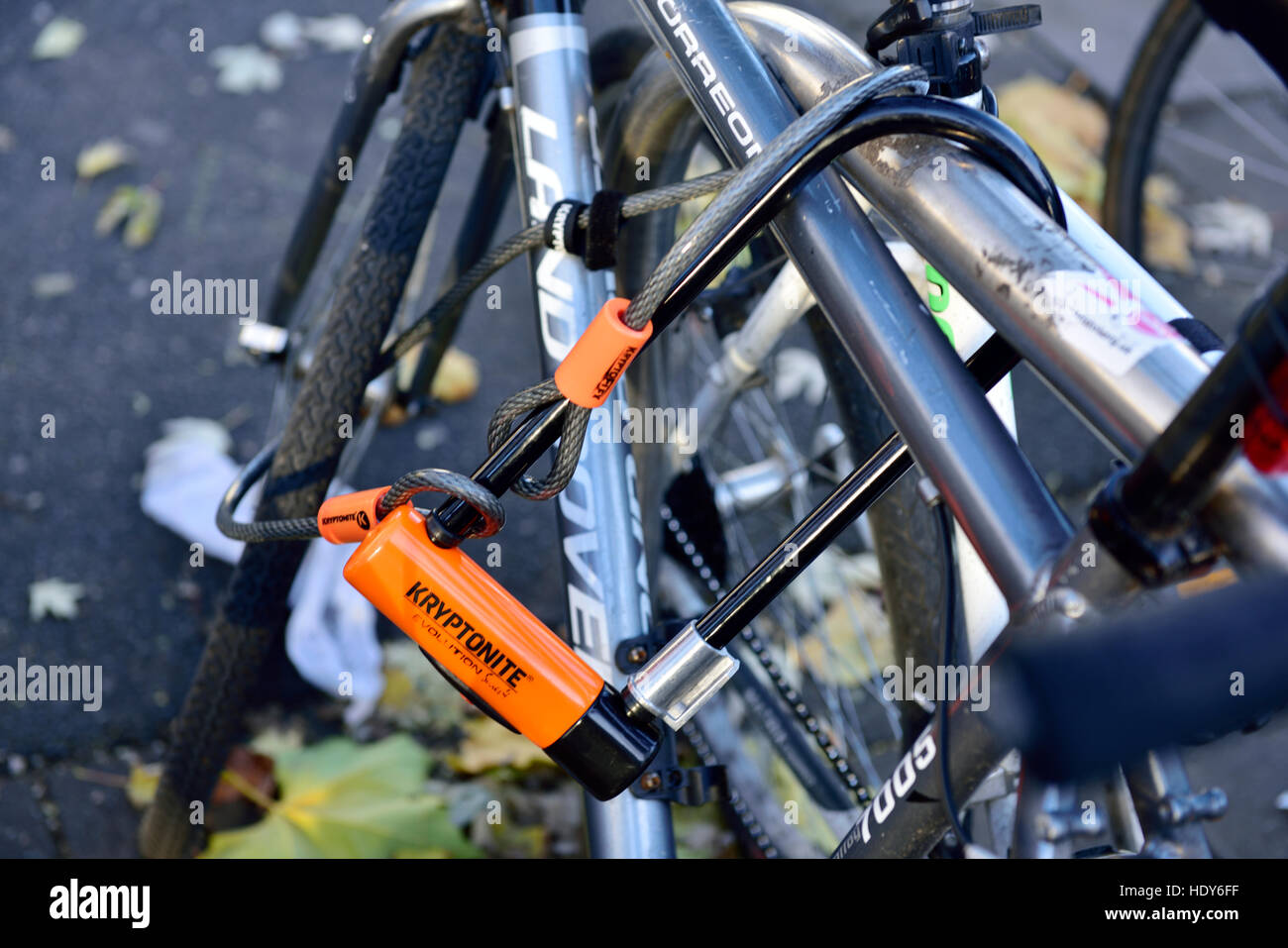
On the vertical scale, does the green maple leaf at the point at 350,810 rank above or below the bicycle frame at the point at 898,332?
→ below

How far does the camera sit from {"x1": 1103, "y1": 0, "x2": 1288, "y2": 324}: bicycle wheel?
2232 millimetres

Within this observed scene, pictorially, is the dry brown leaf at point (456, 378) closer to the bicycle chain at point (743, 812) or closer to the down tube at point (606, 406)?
the bicycle chain at point (743, 812)

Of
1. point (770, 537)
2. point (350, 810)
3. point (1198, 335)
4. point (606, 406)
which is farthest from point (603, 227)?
point (770, 537)

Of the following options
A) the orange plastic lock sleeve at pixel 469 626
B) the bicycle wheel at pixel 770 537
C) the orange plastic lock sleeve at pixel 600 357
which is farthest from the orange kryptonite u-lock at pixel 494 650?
the bicycle wheel at pixel 770 537

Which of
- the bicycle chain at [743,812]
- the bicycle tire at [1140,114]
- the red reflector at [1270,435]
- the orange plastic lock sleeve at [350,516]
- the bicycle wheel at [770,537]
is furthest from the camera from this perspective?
the bicycle tire at [1140,114]

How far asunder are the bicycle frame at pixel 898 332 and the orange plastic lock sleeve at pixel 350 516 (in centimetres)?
23

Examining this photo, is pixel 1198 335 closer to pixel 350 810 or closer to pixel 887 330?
pixel 887 330

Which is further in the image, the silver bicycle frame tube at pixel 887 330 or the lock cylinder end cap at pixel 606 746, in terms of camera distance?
the lock cylinder end cap at pixel 606 746

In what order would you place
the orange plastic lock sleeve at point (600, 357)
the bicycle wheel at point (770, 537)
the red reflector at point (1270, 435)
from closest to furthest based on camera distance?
the red reflector at point (1270, 435)
the orange plastic lock sleeve at point (600, 357)
the bicycle wheel at point (770, 537)

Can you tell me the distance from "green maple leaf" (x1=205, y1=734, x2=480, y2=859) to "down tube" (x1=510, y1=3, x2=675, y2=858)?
2.32 feet

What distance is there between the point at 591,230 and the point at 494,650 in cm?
41

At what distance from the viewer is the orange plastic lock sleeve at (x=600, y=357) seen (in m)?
0.69

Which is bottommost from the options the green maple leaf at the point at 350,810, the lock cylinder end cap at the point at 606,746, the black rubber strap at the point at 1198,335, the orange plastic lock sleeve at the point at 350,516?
the green maple leaf at the point at 350,810
